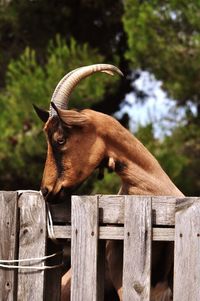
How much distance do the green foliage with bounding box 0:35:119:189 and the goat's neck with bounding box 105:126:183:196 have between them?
874 cm

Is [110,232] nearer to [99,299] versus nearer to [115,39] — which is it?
[99,299]

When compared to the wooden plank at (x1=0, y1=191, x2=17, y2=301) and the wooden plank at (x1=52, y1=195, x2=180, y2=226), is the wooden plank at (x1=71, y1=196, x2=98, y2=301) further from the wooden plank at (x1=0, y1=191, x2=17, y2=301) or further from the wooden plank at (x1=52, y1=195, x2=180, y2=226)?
the wooden plank at (x1=0, y1=191, x2=17, y2=301)

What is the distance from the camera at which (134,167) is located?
5.12 metres

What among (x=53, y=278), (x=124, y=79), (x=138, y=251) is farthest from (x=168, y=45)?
(x=138, y=251)

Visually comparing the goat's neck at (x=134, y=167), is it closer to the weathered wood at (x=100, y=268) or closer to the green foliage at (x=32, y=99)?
the weathered wood at (x=100, y=268)

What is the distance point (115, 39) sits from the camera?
1856 cm

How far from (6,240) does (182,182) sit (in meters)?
10.5

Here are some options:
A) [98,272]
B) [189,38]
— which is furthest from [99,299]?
[189,38]

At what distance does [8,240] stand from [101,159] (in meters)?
0.82

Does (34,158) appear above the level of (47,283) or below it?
above

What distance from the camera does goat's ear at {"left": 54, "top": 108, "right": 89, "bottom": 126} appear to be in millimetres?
4834

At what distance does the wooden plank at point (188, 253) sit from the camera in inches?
153

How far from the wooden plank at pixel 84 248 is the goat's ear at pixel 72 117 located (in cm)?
73

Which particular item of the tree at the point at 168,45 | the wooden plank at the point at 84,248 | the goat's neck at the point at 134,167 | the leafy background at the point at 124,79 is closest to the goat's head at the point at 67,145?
the goat's neck at the point at 134,167
